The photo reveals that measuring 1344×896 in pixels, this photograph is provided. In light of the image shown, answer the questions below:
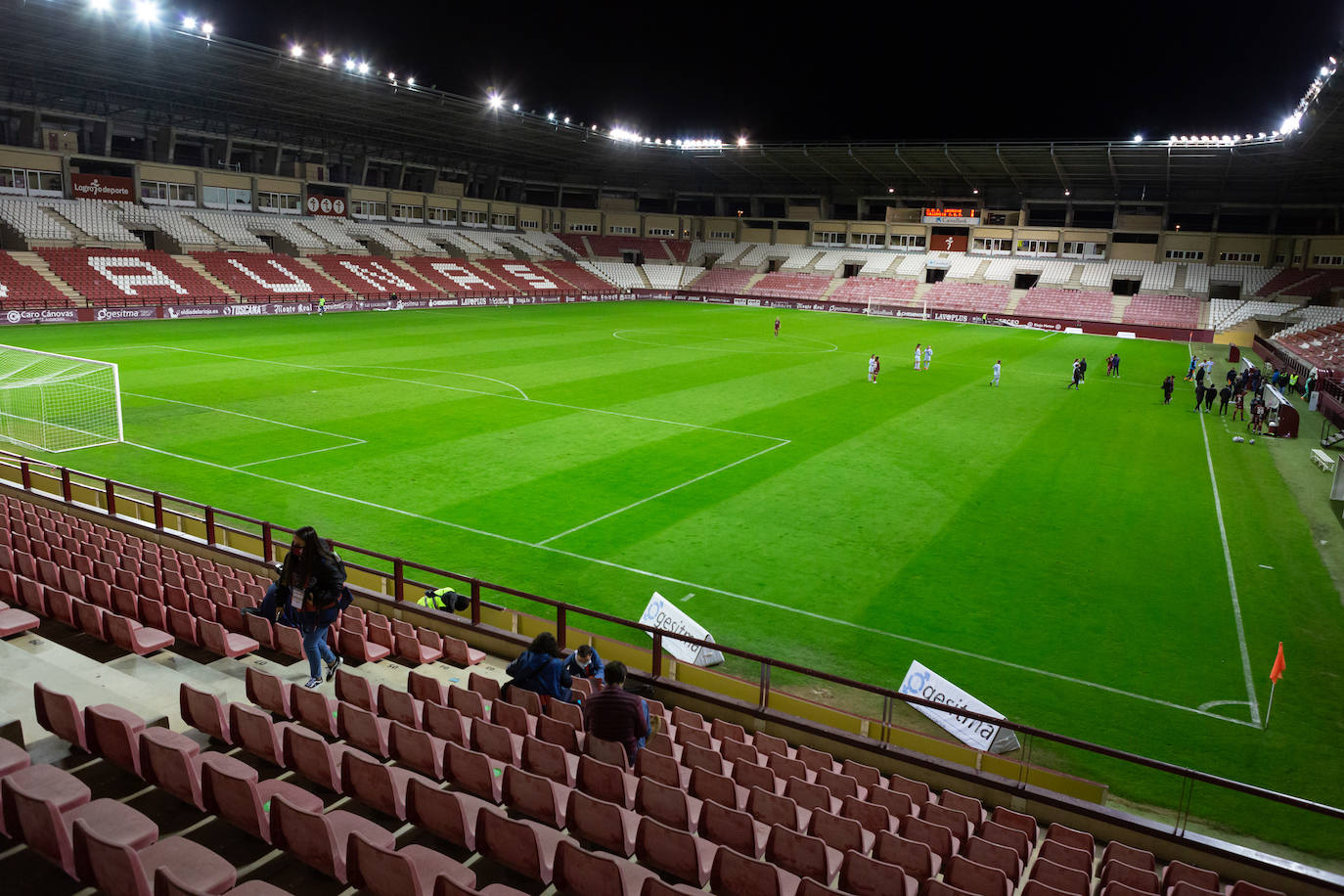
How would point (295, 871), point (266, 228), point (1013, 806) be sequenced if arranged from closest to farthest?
point (295, 871) → point (1013, 806) → point (266, 228)

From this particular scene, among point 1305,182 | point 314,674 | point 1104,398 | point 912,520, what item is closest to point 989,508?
point 912,520

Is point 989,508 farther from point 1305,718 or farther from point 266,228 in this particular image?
point 266,228

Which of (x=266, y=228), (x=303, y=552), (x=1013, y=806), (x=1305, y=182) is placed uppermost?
(x=1305, y=182)

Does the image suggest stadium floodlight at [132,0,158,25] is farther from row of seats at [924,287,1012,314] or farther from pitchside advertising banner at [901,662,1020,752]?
row of seats at [924,287,1012,314]

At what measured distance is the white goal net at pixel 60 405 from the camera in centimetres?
2275

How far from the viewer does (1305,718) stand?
1148cm

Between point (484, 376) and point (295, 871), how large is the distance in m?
30.1

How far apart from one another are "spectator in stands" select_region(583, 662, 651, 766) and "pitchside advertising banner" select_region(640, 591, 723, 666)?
12.8 feet

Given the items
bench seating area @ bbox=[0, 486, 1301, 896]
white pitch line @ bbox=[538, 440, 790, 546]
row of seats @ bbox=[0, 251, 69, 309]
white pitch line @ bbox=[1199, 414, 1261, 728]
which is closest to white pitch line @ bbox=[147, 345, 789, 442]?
white pitch line @ bbox=[538, 440, 790, 546]

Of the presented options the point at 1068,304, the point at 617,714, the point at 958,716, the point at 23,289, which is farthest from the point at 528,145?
the point at 617,714

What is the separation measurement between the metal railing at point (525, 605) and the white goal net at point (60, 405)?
4.49 m

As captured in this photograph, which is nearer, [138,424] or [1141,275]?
[138,424]

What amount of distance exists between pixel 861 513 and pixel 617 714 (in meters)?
12.7

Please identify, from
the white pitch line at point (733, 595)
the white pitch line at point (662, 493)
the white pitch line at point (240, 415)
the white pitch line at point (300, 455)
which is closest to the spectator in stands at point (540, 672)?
→ the white pitch line at point (733, 595)
